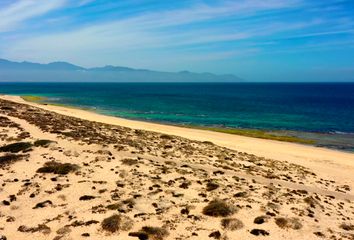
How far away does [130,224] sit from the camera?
17953 mm

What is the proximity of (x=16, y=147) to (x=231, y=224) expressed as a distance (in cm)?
2059

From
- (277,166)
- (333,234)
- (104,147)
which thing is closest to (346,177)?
(277,166)

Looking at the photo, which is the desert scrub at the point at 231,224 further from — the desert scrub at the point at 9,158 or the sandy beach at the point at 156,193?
the desert scrub at the point at 9,158

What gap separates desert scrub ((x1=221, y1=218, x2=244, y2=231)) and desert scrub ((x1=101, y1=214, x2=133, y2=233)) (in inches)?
183

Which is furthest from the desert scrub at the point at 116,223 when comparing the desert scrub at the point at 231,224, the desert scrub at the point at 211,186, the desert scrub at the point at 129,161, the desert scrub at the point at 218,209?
the desert scrub at the point at 129,161

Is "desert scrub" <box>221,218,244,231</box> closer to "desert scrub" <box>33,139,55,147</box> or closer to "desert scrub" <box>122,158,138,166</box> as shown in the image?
"desert scrub" <box>122,158,138,166</box>

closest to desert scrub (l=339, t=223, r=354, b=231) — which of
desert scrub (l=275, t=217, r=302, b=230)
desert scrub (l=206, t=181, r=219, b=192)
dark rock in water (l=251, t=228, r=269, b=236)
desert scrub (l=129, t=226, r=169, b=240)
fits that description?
desert scrub (l=275, t=217, r=302, b=230)

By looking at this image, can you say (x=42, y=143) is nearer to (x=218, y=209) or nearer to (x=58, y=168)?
(x=58, y=168)

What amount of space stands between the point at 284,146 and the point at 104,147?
A: 30799 millimetres

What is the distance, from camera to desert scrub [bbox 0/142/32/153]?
98.5 feet

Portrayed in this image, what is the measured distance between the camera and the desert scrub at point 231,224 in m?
18.1

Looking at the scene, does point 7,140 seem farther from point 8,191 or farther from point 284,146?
point 284,146

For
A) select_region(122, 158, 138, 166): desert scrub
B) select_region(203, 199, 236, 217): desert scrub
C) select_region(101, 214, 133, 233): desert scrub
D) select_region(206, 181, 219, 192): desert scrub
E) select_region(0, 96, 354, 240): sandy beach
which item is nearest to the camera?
select_region(101, 214, 133, 233): desert scrub

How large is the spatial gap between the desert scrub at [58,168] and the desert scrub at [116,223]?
8.34 meters
